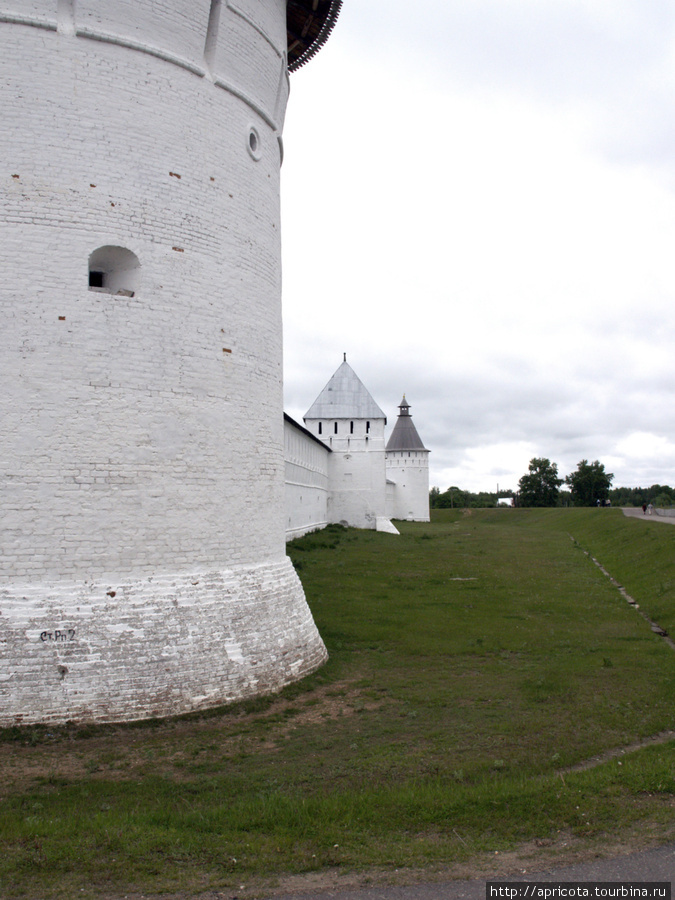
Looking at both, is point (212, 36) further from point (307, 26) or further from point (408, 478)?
point (408, 478)

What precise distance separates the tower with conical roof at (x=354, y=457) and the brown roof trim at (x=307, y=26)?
107 feet

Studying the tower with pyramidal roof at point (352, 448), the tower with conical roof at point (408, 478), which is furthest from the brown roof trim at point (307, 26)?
the tower with conical roof at point (408, 478)

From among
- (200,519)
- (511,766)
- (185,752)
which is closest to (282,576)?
(200,519)

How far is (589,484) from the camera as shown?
89000mm

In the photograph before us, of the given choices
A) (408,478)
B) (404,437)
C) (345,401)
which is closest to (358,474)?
(345,401)

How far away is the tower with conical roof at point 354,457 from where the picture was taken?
45969 millimetres

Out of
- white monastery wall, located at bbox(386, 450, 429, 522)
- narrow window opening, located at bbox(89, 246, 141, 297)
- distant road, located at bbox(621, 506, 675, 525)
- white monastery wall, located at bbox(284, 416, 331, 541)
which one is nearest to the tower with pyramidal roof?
white monastery wall, located at bbox(284, 416, 331, 541)

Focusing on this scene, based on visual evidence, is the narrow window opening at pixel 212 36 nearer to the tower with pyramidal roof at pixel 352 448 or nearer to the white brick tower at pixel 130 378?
the white brick tower at pixel 130 378

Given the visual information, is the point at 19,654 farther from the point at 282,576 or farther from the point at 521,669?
the point at 521,669

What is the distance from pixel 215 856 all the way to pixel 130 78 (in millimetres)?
9682

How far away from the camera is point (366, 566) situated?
22.3 metres

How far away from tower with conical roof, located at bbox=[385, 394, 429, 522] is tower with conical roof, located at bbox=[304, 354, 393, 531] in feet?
42.9

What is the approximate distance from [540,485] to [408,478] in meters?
37.9

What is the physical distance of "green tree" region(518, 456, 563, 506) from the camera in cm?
9069
